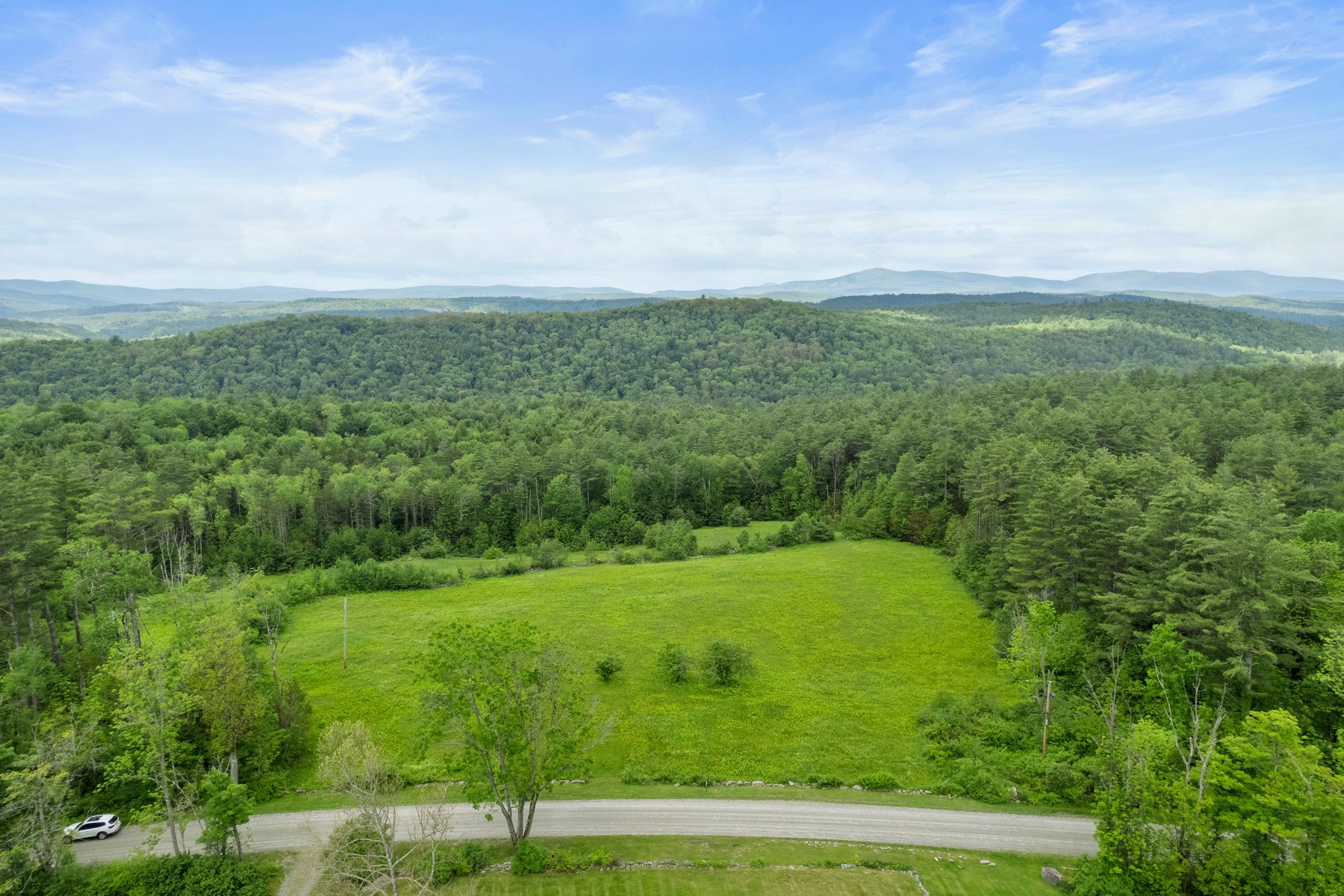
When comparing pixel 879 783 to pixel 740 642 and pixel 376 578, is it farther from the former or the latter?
pixel 376 578

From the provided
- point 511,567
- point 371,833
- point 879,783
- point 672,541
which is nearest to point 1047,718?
Result: point 879,783

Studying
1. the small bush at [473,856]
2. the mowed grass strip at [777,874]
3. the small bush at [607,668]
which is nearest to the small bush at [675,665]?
the small bush at [607,668]

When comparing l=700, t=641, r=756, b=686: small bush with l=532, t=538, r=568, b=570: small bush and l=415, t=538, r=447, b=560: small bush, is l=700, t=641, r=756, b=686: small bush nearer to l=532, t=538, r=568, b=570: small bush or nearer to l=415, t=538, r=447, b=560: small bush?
l=532, t=538, r=568, b=570: small bush

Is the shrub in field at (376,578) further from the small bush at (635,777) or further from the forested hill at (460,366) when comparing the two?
the forested hill at (460,366)

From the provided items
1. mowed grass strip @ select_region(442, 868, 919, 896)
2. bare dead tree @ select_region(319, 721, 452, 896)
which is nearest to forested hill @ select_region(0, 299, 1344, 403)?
bare dead tree @ select_region(319, 721, 452, 896)

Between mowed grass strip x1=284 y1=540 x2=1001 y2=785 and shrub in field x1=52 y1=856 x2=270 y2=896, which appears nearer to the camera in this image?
shrub in field x1=52 y1=856 x2=270 y2=896

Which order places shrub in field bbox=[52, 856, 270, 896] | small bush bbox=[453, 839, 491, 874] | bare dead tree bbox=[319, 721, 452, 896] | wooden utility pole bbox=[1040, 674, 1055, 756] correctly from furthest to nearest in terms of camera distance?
wooden utility pole bbox=[1040, 674, 1055, 756], small bush bbox=[453, 839, 491, 874], shrub in field bbox=[52, 856, 270, 896], bare dead tree bbox=[319, 721, 452, 896]

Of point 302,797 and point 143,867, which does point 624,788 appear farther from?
point 143,867

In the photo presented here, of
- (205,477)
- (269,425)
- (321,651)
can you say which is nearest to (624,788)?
(321,651)
